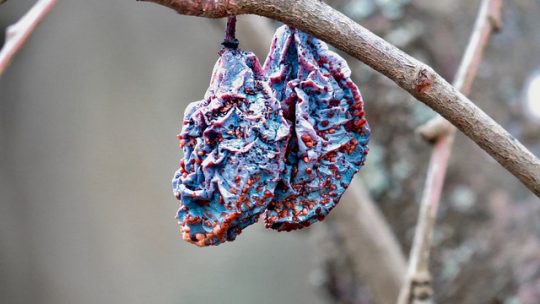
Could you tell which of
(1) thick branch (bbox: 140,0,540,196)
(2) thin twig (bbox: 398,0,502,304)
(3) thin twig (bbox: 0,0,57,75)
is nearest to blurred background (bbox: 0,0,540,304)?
(2) thin twig (bbox: 398,0,502,304)

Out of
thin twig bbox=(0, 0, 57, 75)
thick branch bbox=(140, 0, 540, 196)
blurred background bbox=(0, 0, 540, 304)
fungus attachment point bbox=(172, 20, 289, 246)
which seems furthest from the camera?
blurred background bbox=(0, 0, 540, 304)

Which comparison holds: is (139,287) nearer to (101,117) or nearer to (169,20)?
(101,117)

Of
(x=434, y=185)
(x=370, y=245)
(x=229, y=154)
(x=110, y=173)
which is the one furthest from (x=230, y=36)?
(x=110, y=173)

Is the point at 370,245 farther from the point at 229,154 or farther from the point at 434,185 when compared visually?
the point at 229,154

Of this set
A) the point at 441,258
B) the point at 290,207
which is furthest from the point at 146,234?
the point at 290,207

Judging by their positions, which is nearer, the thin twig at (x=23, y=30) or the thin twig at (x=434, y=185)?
the thin twig at (x=23, y=30)

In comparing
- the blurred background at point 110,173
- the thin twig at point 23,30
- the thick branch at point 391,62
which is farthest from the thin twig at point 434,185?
the blurred background at point 110,173

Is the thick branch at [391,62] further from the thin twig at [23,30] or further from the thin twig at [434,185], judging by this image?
the thin twig at [434,185]

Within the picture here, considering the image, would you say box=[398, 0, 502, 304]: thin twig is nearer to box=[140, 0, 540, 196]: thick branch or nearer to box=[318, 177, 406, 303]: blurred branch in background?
box=[318, 177, 406, 303]: blurred branch in background
